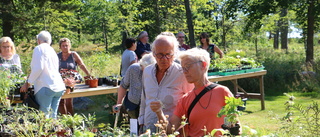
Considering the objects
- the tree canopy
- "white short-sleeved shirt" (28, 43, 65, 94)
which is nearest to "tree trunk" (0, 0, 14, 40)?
the tree canopy

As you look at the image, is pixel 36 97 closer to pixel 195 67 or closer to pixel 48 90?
pixel 48 90

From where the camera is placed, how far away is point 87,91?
454 cm

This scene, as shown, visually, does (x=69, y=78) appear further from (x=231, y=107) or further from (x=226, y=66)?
(x=231, y=107)

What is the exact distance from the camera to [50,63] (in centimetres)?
375

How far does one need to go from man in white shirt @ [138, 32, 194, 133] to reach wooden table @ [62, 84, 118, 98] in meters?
1.91

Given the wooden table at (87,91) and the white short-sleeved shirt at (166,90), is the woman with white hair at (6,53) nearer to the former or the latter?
the wooden table at (87,91)

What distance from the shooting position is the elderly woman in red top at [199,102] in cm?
220

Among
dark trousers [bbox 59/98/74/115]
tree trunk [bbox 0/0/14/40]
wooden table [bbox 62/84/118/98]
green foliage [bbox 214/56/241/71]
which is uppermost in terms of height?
tree trunk [bbox 0/0/14/40]

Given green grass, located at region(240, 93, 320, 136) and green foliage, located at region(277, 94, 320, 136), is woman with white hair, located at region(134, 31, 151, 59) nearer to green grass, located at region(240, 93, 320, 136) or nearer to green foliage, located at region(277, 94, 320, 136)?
green grass, located at region(240, 93, 320, 136)

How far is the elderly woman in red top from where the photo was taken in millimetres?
2195

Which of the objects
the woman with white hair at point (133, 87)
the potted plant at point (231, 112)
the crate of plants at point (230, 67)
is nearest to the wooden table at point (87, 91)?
the woman with white hair at point (133, 87)

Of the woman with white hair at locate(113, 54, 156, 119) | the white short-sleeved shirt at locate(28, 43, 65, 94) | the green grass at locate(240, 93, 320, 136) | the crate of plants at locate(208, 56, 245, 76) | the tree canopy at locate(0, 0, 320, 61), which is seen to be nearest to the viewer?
the woman with white hair at locate(113, 54, 156, 119)

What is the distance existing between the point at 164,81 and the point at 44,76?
5.43 feet

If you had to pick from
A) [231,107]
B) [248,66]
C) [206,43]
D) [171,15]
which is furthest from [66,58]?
[171,15]
